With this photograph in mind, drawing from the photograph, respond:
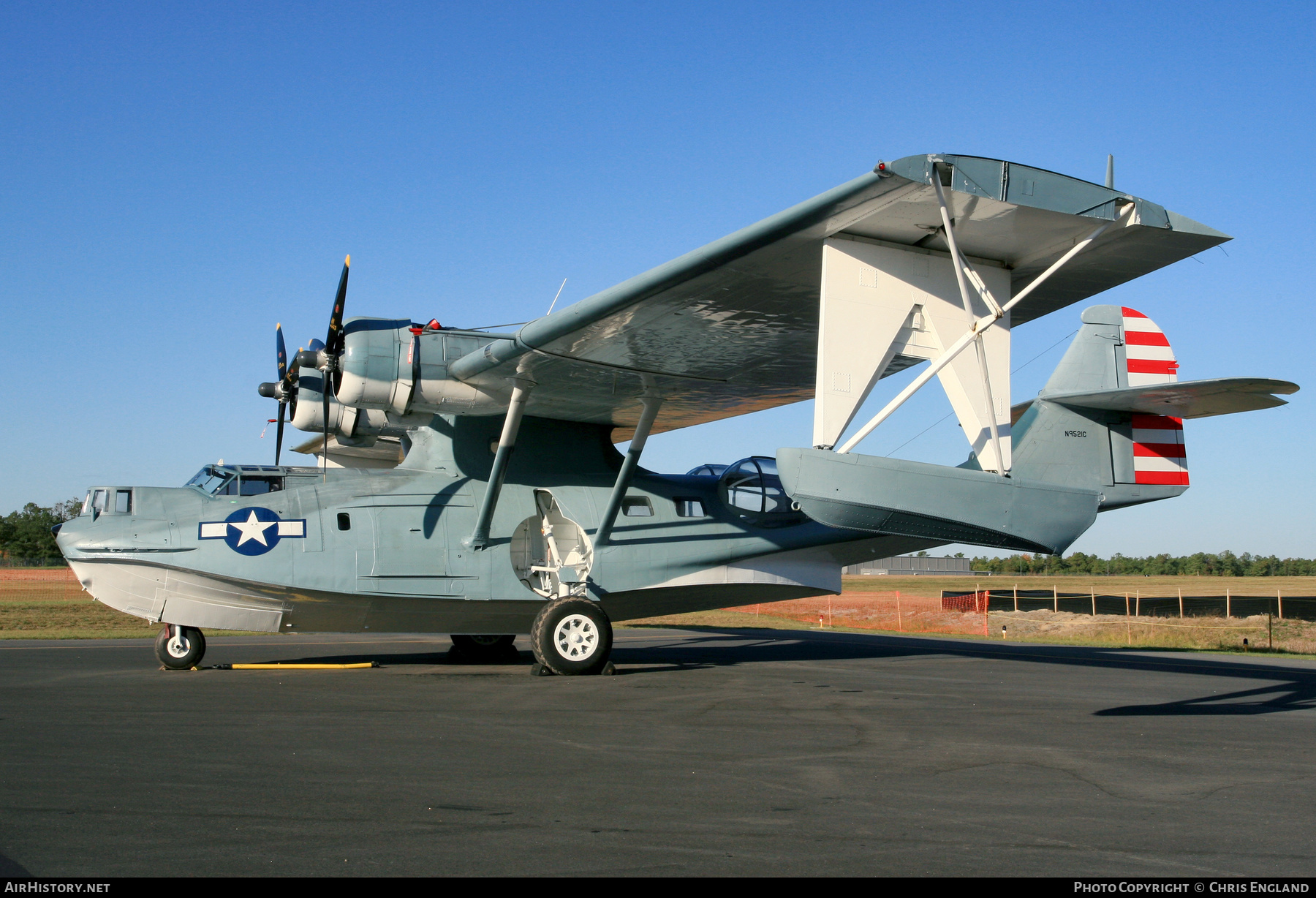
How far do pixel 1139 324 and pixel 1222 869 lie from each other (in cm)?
1012

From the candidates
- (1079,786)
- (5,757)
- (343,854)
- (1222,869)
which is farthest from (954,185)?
(5,757)

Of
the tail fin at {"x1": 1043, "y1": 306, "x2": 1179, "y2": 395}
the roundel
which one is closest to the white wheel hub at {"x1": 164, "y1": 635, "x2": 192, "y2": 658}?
the roundel

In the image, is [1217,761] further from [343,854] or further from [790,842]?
[343,854]

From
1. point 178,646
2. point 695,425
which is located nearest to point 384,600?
point 178,646

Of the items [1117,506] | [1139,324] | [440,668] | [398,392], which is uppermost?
[1139,324]

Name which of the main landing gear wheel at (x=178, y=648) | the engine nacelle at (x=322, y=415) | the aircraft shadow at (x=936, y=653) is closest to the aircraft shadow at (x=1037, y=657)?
the aircraft shadow at (x=936, y=653)

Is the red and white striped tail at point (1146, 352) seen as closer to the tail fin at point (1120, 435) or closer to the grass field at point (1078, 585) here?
the tail fin at point (1120, 435)

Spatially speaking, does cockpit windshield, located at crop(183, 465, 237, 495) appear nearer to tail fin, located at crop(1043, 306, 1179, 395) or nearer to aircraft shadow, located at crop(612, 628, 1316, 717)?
aircraft shadow, located at crop(612, 628, 1316, 717)

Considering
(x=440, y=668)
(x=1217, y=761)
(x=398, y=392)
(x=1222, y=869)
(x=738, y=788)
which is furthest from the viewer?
(x=440, y=668)

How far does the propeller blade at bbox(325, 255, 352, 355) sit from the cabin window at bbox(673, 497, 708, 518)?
5387mm

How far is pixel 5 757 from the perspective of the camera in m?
6.38

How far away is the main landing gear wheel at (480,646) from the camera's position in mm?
15911

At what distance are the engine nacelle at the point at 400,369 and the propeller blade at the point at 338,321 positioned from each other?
0.15 m

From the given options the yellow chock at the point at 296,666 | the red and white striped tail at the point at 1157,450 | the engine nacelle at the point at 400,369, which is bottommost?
the yellow chock at the point at 296,666
